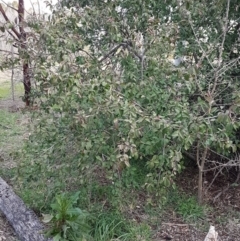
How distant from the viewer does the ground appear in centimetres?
303

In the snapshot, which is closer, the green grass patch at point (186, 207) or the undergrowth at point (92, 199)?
the undergrowth at point (92, 199)

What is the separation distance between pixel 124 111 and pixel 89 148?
360mm

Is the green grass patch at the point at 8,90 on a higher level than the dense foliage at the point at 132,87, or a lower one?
lower

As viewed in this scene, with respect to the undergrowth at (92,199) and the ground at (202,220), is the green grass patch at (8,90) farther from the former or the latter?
the ground at (202,220)

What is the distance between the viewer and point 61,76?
247 cm

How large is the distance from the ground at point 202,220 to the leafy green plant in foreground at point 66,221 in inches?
18.8

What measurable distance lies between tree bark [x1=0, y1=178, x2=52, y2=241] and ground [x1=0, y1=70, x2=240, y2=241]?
112mm

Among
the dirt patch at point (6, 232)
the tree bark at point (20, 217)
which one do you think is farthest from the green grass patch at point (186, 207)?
the dirt patch at point (6, 232)

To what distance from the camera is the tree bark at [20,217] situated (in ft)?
9.18

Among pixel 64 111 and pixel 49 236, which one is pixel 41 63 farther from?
pixel 49 236

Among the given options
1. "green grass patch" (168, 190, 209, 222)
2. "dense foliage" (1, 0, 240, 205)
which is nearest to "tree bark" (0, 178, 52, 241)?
"dense foliage" (1, 0, 240, 205)

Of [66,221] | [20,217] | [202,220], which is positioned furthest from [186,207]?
[20,217]

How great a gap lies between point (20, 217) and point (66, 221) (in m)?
0.51

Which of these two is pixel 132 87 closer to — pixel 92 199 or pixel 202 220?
pixel 92 199
